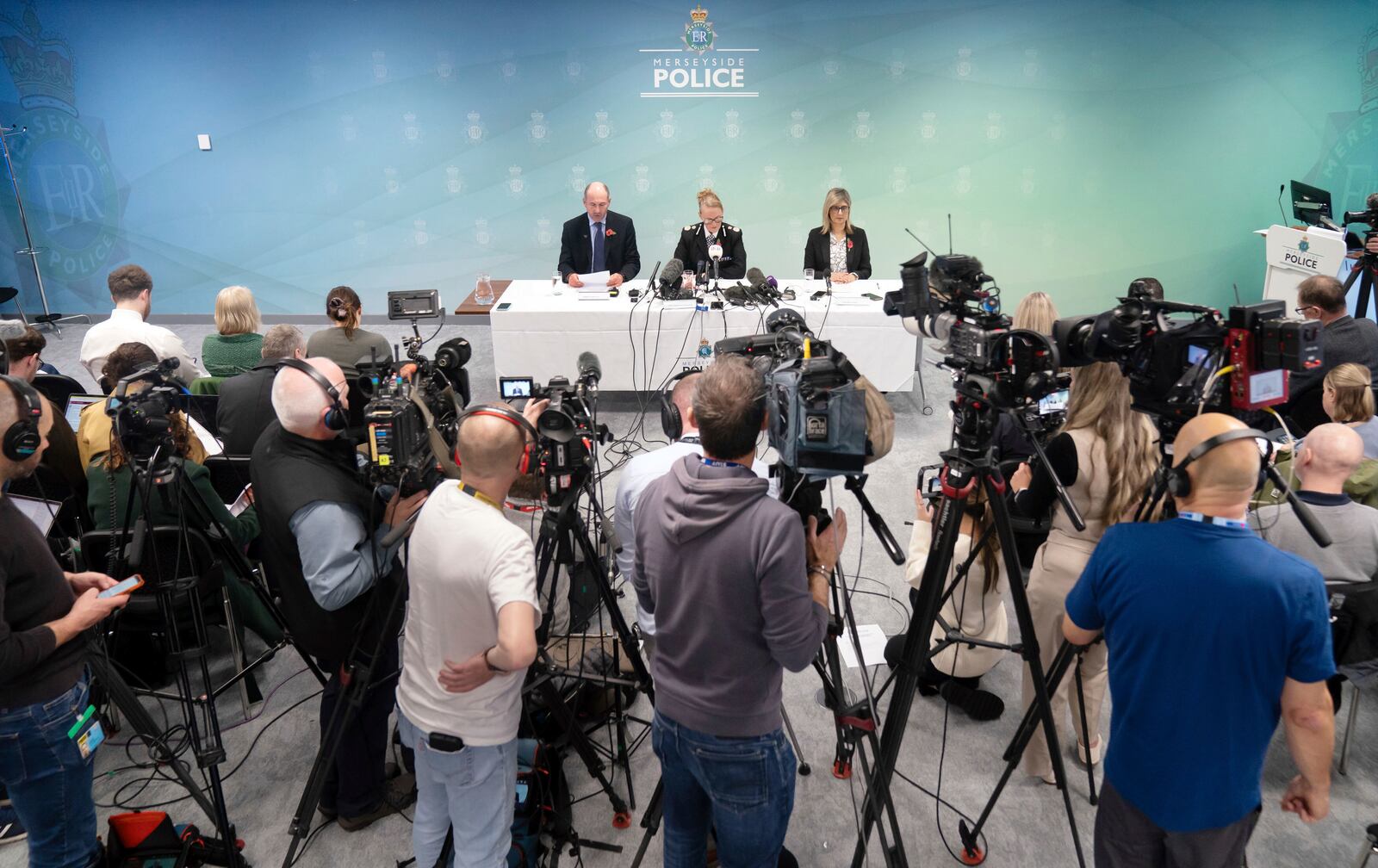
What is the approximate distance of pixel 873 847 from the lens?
98.8 inches

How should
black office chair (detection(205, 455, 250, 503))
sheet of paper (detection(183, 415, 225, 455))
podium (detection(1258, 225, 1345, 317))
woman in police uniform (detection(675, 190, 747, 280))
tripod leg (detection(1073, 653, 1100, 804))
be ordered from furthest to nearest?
woman in police uniform (detection(675, 190, 747, 280)), podium (detection(1258, 225, 1345, 317)), black office chair (detection(205, 455, 250, 503)), sheet of paper (detection(183, 415, 225, 455)), tripod leg (detection(1073, 653, 1100, 804))

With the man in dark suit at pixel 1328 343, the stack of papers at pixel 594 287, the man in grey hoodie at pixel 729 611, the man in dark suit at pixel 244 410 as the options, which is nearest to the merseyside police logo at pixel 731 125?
the stack of papers at pixel 594 287

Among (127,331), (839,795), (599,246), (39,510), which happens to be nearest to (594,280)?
(599,246)

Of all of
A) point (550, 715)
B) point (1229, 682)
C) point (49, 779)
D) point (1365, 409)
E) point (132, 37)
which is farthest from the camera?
point (132, 37)

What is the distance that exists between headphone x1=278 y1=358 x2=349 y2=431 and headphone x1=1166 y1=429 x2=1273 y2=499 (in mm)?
1941

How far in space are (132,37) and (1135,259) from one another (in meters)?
8.98

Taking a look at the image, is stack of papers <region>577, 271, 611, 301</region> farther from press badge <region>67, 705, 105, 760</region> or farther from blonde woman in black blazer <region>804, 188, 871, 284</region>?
press badge <region>67, 705, 105, 760</region>

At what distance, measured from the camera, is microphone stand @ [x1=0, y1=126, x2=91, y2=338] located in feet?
24.3

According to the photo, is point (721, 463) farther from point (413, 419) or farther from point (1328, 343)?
point (1328, 343)

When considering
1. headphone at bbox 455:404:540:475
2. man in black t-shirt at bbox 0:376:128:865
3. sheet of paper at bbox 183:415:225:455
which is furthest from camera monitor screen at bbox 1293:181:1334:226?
man in black t-shirt at bbox 0:376:128:865

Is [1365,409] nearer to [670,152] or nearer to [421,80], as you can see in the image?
[670,152]

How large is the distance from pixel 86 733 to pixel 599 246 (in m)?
4.83

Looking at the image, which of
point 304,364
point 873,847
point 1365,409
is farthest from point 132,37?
point 1365,409

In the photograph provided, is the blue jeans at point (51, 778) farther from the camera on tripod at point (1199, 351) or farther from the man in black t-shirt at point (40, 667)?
the camera on tripod at point (1199, 351)
